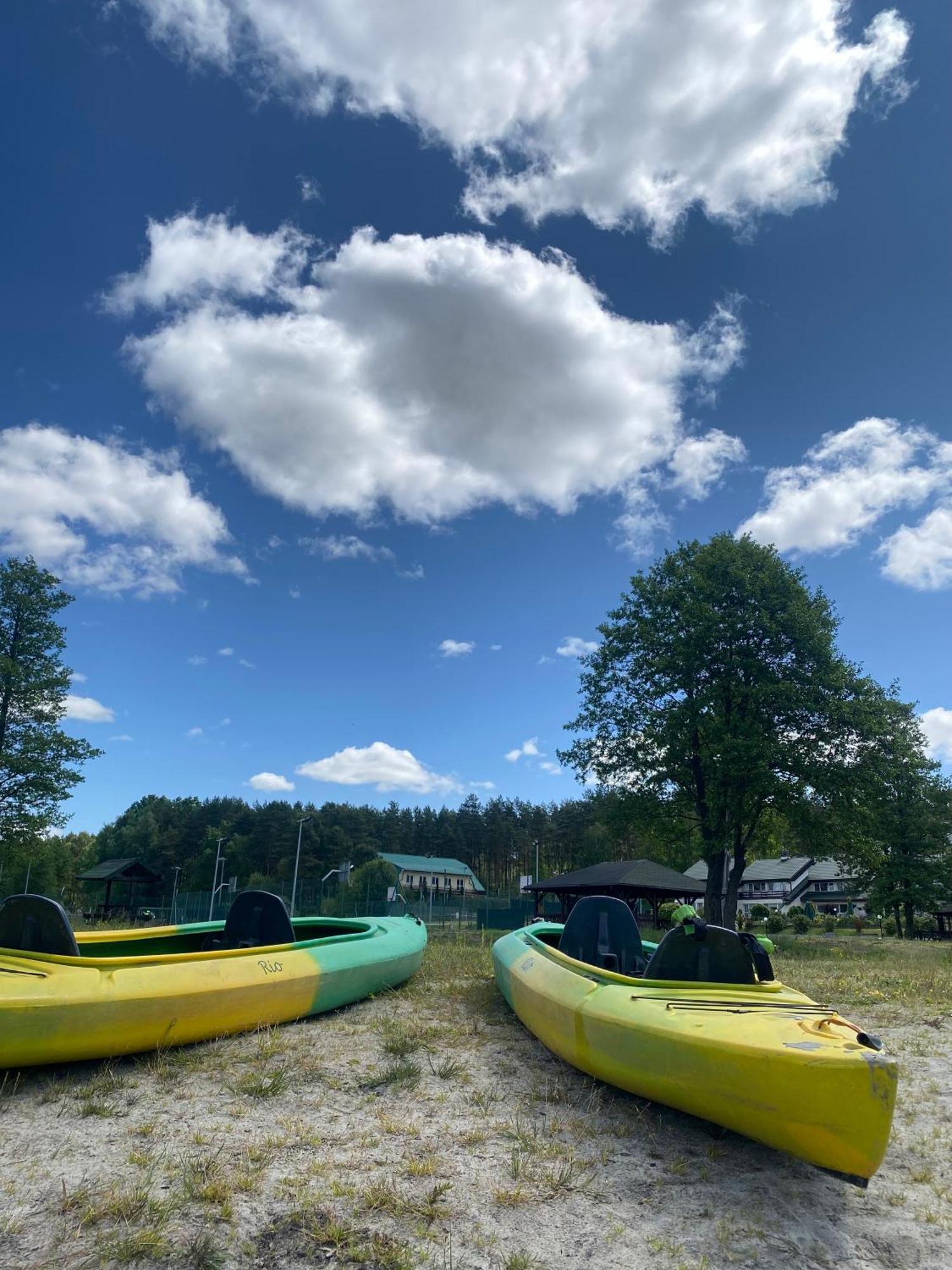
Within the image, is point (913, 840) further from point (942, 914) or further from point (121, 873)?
point (121, 873)

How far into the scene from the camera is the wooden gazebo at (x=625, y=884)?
30.6 m

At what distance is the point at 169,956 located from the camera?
644 centimetres

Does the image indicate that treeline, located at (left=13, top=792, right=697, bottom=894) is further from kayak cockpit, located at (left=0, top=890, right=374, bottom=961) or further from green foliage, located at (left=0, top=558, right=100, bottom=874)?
kayak cockpit, located at (left=0, top=890, right=374, bottom=961)

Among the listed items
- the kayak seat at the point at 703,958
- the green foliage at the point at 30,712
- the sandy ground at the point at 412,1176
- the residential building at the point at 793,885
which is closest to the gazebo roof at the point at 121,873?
the green foliage at the point at 30,712

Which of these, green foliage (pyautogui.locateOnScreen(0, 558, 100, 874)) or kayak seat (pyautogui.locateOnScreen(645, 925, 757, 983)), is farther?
green foliage (pyautogui.locateOnScreen(0, 558, 100, 874))

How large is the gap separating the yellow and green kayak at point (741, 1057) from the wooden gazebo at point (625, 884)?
78.1 ft

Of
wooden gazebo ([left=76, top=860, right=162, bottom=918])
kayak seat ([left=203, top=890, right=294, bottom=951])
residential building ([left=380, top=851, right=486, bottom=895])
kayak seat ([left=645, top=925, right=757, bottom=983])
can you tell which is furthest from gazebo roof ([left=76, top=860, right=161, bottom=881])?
kayak seat ([left=645, top=925, right=757, bottom=983])

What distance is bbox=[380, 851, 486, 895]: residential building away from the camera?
69.5 metres

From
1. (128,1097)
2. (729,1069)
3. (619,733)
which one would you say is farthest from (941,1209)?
(619,733)

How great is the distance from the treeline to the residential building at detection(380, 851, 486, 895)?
3788mm

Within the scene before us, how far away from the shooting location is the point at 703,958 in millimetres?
5816

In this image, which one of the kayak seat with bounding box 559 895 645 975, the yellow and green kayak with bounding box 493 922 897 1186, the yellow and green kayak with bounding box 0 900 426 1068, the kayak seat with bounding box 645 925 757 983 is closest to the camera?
the yellow and green kayak with bounding box 493 922 897 1186

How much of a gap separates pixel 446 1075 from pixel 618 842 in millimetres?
67131

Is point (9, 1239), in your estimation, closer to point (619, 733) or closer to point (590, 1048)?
point (590, 1048)
